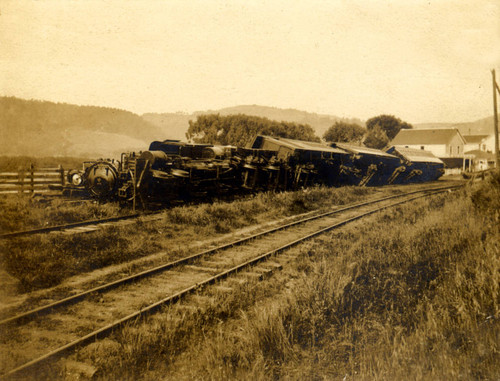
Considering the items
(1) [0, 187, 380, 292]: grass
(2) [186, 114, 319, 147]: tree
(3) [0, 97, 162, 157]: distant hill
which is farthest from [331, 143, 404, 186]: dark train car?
(3) [0, 97, 162, 157]: distant hill

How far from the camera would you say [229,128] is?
43906 mm

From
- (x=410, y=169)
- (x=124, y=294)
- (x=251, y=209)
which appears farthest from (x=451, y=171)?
(x=124, y=294)

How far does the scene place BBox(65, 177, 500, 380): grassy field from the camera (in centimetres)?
333

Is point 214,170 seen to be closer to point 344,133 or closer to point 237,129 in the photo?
point 237,129

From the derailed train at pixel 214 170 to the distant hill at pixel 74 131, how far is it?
397 inches

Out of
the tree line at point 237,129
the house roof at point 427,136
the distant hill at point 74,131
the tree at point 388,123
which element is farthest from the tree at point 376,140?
the distant hill at point 74,131

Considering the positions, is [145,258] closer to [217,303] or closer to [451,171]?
[217,303]

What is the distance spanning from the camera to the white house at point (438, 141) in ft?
200

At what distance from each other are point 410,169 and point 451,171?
21.7 metres

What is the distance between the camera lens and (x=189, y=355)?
151 inches

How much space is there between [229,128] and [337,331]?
4084 cm

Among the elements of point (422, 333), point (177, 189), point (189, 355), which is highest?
point (177, 189)

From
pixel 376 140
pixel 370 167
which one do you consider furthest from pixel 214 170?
pixel 376 140

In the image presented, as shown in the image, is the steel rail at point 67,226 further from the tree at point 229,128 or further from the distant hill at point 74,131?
the tree at point 229,128
